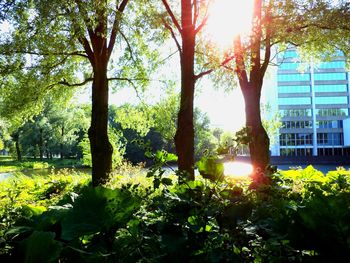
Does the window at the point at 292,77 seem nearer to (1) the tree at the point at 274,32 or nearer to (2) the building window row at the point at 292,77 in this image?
(2) the building window row at the point at 292,77

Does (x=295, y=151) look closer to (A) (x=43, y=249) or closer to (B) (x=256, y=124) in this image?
(B) (x=256, y=124)

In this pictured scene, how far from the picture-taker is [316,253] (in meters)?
1.43

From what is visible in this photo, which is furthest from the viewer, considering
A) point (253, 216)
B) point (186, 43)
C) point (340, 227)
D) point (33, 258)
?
point (186, 43)

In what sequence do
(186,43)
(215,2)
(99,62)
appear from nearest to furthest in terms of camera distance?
(186,43) < (215,2) < (99,62)

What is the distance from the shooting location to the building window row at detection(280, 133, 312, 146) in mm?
82688

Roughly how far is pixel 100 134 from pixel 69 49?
3077 mm

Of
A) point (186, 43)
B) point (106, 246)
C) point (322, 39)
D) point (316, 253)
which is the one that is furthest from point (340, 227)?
point (322, 39)

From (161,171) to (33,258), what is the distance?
75cm

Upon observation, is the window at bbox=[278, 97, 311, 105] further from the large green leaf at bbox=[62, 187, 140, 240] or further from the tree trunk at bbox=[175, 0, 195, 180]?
the large green leaf at bbox=[62, 187, 140, 240]

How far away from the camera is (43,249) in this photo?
141 centimetres

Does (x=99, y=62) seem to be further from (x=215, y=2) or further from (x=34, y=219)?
(x=34, y=219)

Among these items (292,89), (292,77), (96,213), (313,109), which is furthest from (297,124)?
(96,213)

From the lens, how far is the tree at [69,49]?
28.8ft

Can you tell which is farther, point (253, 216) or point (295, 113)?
point (295, 113)
